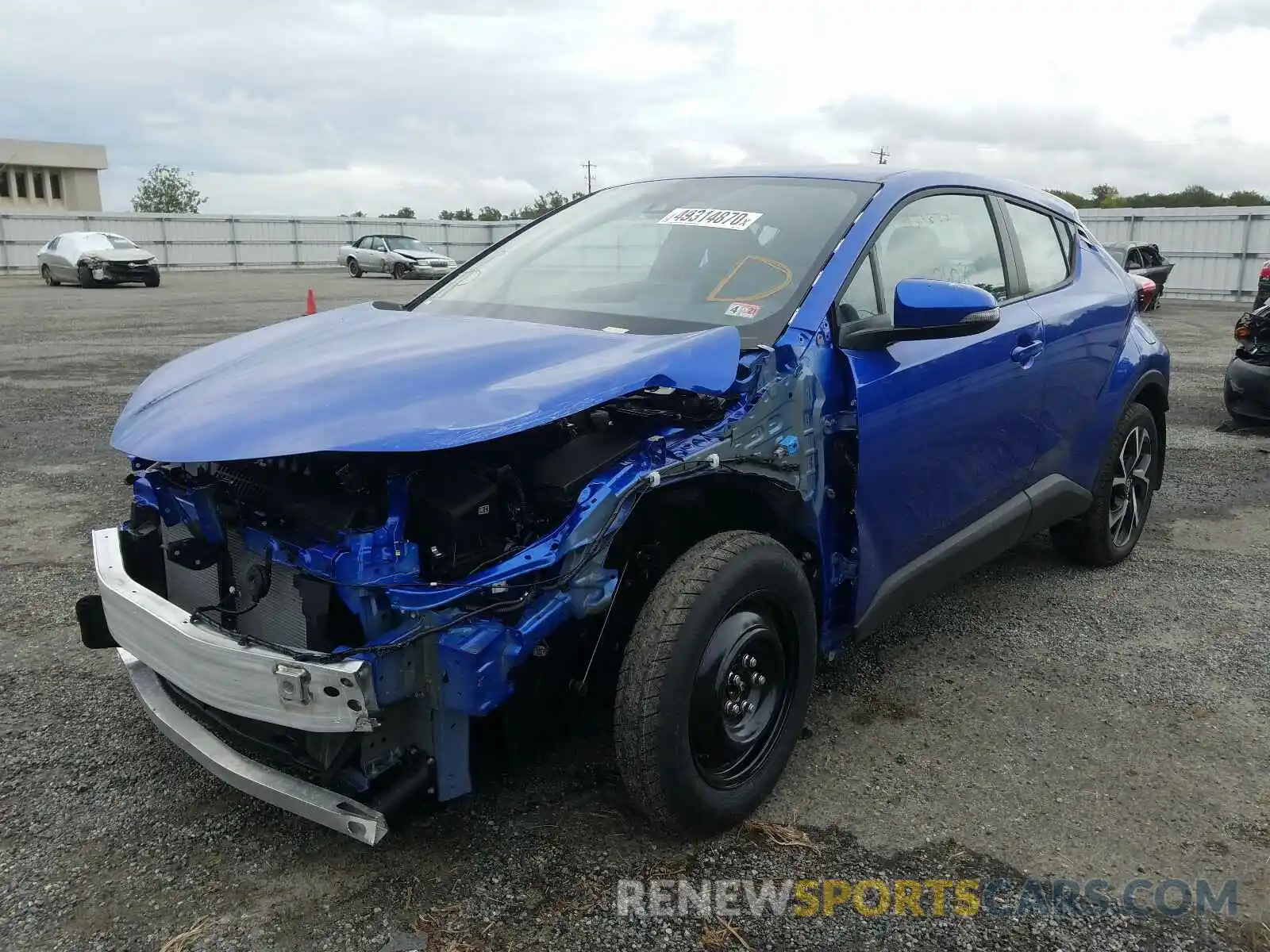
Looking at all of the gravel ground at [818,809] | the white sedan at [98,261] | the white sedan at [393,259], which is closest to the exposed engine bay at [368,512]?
the gravel ground at [818,809]

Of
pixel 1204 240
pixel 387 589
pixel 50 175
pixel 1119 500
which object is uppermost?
pixel 50 175

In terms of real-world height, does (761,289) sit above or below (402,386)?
above

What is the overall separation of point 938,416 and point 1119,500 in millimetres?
1970

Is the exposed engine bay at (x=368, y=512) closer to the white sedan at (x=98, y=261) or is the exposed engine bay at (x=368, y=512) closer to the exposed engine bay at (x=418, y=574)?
the exposed engine bay at (x=418, y=574)

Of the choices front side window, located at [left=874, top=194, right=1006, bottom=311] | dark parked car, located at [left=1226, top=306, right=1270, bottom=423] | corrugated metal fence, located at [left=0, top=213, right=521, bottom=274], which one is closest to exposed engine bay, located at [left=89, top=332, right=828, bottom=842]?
front side window, located at [left=874, top=194, right=1006, bottom=311]

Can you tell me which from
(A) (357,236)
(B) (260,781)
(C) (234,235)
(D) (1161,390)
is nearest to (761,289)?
(B) (260,781)

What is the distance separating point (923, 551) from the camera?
10.8 feet

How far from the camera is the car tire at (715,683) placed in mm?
2332

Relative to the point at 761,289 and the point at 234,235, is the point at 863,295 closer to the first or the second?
the point at 761,289

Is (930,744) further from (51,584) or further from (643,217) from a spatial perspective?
(51,584)

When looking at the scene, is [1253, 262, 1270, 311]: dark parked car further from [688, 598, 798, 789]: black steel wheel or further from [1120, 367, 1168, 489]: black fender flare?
[688, 598, 798, 789]: black steel wheel

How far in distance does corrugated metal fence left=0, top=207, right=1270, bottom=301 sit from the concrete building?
110ft

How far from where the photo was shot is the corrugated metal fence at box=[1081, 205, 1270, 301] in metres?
23.6

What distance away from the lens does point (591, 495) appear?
2295 millimetres
